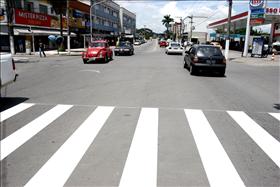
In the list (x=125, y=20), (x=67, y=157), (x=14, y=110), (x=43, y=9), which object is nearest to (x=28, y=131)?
(x=67, y=157)

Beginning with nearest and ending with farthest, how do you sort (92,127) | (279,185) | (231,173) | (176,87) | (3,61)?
(279,185), (231,173), (92,127), (3,61), (176,87)

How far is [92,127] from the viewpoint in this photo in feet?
20.8

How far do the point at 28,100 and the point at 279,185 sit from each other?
7.91 m

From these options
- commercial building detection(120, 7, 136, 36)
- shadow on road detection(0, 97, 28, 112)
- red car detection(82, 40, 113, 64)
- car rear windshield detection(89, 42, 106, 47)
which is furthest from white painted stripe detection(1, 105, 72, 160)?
commercial building detection(120, 7, 136, 36)

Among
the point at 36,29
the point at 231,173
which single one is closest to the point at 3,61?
the point at 231,173

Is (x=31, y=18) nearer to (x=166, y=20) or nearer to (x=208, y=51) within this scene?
(x=208, y=51)

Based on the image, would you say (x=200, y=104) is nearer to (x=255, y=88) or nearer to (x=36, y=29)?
(x=255, y=88)

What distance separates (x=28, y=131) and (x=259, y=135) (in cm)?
523

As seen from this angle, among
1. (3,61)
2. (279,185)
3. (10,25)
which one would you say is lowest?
(279,185)

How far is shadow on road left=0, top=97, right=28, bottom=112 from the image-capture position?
27.0 ft

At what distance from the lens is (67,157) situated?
471 centimetres

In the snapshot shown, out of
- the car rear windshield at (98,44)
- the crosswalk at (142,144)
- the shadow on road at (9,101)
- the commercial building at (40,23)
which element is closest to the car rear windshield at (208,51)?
the crosswalk at (142,144)

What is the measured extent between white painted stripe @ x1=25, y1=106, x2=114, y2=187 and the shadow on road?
305 centimetres

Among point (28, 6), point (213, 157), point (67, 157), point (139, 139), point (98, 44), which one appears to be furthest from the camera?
point (28, 6)
